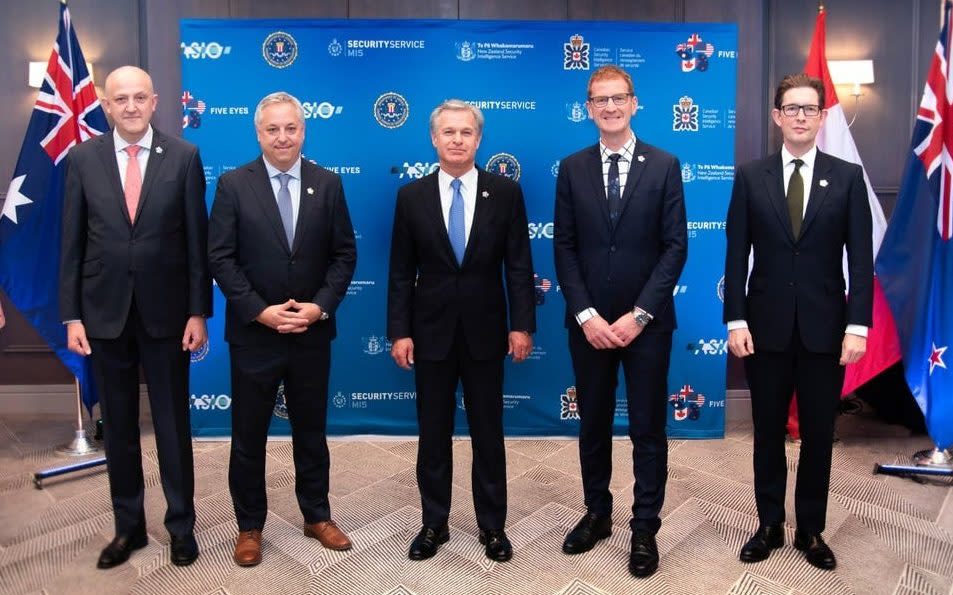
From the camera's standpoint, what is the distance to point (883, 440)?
4281mm

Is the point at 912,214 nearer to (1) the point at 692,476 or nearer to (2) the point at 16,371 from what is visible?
(1) the point at 692,476

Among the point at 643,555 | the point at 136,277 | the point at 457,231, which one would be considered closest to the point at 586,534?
the point at 643,555

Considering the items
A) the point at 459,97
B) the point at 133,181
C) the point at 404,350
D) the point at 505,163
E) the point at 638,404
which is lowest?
the point at 638,404

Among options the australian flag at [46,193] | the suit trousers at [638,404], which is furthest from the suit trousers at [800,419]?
the australian flag at [46,193]

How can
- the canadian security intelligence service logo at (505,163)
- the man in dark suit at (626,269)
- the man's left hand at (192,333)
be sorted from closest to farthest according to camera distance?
the man in dark suit at (626,269), the man's left hand at (192,333), the canadian security intelligence service logo at (505,163)

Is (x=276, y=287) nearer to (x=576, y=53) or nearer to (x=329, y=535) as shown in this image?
(x=329, y=535)

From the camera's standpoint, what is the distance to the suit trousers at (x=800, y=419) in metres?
2.63

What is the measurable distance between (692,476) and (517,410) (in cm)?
110

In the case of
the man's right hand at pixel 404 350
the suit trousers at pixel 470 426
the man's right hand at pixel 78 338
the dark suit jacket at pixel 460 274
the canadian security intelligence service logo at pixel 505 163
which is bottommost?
the suit trousers at pixel 470 426

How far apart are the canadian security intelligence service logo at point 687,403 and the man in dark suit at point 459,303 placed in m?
1.89

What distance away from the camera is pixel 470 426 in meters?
2.79

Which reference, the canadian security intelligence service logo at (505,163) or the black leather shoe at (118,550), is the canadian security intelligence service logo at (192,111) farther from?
the black leather shoe at (118,550)

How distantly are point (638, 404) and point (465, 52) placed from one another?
236cm

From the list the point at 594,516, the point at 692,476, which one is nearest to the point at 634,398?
the point at 594,516
